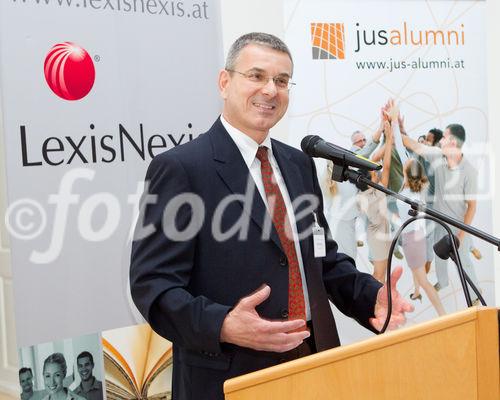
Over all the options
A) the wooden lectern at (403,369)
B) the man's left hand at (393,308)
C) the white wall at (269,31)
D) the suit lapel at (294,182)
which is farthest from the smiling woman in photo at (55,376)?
the wooden lectern at (403,369)

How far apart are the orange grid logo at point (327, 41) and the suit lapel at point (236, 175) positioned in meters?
1.09

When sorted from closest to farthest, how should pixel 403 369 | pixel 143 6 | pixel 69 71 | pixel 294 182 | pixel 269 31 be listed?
pixel 403 369, pixel 294 182, pixel 69 71, pixel 143 6, pixel 269 31

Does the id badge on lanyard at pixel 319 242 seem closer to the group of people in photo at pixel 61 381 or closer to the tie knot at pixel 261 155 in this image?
the tie knot at pixel 261 155

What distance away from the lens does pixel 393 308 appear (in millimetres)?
1530

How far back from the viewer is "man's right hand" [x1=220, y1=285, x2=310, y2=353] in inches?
51.4

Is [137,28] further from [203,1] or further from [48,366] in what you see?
[48,366]

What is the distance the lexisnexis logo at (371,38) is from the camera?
2672 millimetres

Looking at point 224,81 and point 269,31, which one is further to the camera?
point 269,31

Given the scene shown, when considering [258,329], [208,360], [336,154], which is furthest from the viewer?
[208,360]

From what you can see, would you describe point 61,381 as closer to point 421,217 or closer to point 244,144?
point 244,144

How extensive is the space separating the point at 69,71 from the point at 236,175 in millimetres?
831

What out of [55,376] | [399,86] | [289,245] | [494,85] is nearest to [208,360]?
[289,245]

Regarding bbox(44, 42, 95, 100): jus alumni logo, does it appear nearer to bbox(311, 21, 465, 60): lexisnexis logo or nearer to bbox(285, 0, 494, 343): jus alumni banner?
bbox(285, 0, 494, 343): jus alumni banner

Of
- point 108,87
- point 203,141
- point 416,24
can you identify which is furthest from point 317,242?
point 416,24
